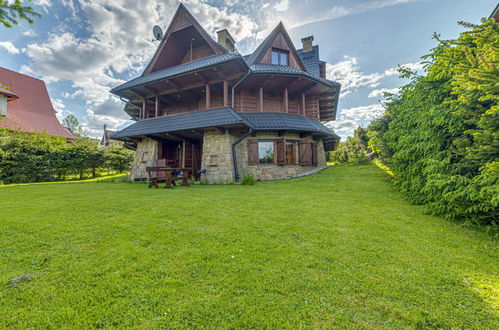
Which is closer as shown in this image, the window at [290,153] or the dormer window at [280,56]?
the window at [290,153]

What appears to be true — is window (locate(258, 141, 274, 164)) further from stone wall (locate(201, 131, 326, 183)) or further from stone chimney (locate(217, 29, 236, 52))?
stone chimney (locate(217, 29, 236, 52))

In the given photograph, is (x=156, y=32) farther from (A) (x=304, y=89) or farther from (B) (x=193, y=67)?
(A) (x=304, y=89)

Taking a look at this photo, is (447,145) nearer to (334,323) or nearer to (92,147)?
(334,323)

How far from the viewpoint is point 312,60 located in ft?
55.8

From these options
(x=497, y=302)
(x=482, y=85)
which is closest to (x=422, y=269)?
(x=497, y=302)

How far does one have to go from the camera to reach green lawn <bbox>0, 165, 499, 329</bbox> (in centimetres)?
149

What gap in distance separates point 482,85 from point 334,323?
368cm

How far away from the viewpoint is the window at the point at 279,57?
1433 cm

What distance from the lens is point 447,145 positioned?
14.3 feet

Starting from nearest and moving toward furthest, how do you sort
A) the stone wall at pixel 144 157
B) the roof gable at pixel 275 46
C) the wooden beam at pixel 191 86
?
1. the wooden beam at pixel 191 86
2. the stone wall at pixel 144 157
3. the roof gable at pixel 275 46

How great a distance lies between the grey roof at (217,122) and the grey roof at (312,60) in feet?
20.9

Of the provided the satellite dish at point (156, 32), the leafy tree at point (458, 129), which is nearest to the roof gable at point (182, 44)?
the satellite dish at point (156, 32)

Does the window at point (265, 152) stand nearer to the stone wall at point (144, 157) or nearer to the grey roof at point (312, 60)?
the stone wall at point (144, 157)

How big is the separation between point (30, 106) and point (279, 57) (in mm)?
24722
